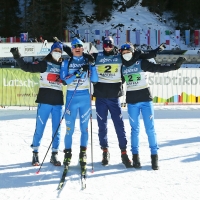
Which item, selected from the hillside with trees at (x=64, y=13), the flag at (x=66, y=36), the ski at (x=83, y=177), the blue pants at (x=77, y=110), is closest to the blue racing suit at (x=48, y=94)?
the blue pants at (x=77, y=110)

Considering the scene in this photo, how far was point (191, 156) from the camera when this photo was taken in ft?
19.7

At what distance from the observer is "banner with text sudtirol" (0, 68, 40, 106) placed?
470 inches

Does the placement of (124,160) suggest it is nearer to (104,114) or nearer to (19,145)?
(104,114)

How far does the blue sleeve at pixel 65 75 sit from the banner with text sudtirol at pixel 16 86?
690 centimetres

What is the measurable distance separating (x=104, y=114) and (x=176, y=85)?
7.94m

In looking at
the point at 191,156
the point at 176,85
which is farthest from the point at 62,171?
the point at 176,85

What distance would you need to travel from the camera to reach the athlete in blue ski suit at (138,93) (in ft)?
17.5

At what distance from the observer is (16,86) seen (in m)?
12.0

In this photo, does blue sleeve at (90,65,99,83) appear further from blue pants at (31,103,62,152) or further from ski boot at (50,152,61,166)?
ski boot at (50,152,61,166)

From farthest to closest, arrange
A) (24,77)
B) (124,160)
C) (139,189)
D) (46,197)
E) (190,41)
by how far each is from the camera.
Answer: (190,41) → (24,77) → (124,160) → (139,189) → (46,197)

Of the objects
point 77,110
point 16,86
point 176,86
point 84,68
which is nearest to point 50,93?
point 77,110

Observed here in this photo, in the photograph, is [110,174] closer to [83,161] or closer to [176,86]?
[83,161]

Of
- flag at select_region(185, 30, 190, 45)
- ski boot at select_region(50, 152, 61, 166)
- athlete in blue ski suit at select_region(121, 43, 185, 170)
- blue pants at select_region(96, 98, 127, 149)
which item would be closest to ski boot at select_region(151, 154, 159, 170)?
athlete in blue ski suit at select_region(121, 43, 185, 170)

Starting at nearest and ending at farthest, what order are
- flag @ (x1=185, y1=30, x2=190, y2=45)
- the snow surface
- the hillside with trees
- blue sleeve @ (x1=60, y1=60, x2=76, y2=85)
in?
the snow surface < blue sleeve @ (x1=60, y1=60, x2=76, y2=85) < flag @ (x1=185, y1=30, x2=190, y2=45) < the hillside with trees
